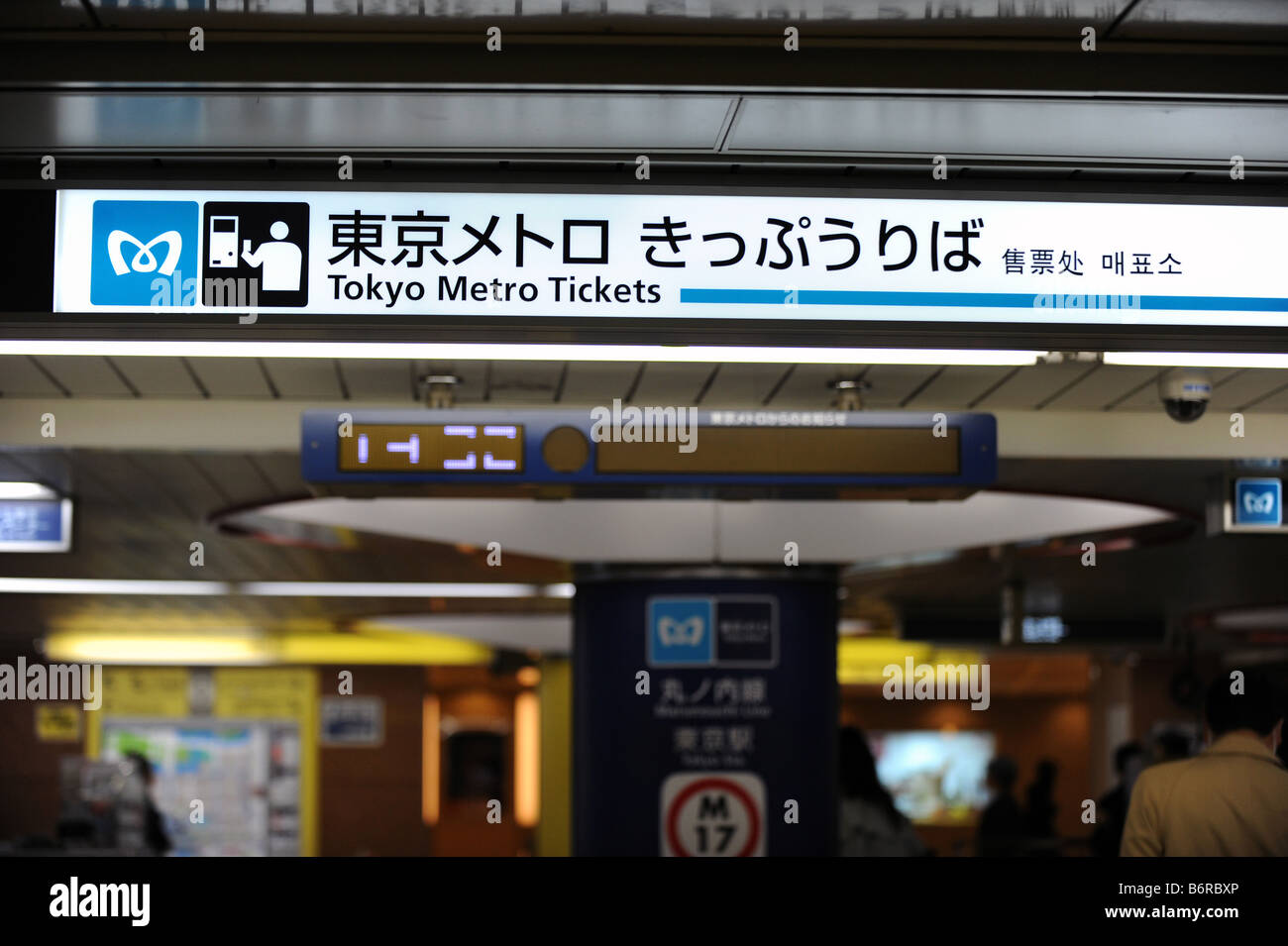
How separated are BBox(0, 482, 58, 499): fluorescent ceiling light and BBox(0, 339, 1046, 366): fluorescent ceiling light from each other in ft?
13.4

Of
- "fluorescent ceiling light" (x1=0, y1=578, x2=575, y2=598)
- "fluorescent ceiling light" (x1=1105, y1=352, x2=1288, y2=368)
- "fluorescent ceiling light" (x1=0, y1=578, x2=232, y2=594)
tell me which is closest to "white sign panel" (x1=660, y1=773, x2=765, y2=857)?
"fluorescent ceiling light" (x1=0, y1=578, x2=575, y2=598)

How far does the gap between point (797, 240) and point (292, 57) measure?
1151mm

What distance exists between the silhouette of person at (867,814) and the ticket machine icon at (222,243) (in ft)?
10.1

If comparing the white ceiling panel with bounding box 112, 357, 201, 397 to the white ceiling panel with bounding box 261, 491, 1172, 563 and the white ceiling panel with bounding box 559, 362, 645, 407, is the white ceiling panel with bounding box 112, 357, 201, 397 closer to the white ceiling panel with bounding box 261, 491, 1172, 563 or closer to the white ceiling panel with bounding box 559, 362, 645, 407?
the white ceiling panel with bounding box 559, 362, 645, 407

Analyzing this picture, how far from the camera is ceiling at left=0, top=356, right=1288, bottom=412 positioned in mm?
5383

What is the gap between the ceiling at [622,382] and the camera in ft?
17.7

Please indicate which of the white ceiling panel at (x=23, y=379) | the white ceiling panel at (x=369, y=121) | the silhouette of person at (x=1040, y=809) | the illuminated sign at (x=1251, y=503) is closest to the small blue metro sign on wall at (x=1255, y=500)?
the illuminated sign at (x=1251, y=503)

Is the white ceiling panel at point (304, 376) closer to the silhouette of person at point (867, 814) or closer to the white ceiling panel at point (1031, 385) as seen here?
the silhouette of person at point (867, 814)

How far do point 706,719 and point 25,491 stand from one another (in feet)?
11.6

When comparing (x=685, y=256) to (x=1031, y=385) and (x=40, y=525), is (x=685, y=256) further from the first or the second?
(x=40, y=525)

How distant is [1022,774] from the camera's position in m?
21.5

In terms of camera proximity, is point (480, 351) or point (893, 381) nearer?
point (480, 351)

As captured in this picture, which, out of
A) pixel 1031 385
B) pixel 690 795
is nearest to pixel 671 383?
pixel 1031 385

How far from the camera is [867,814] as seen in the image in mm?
5406
